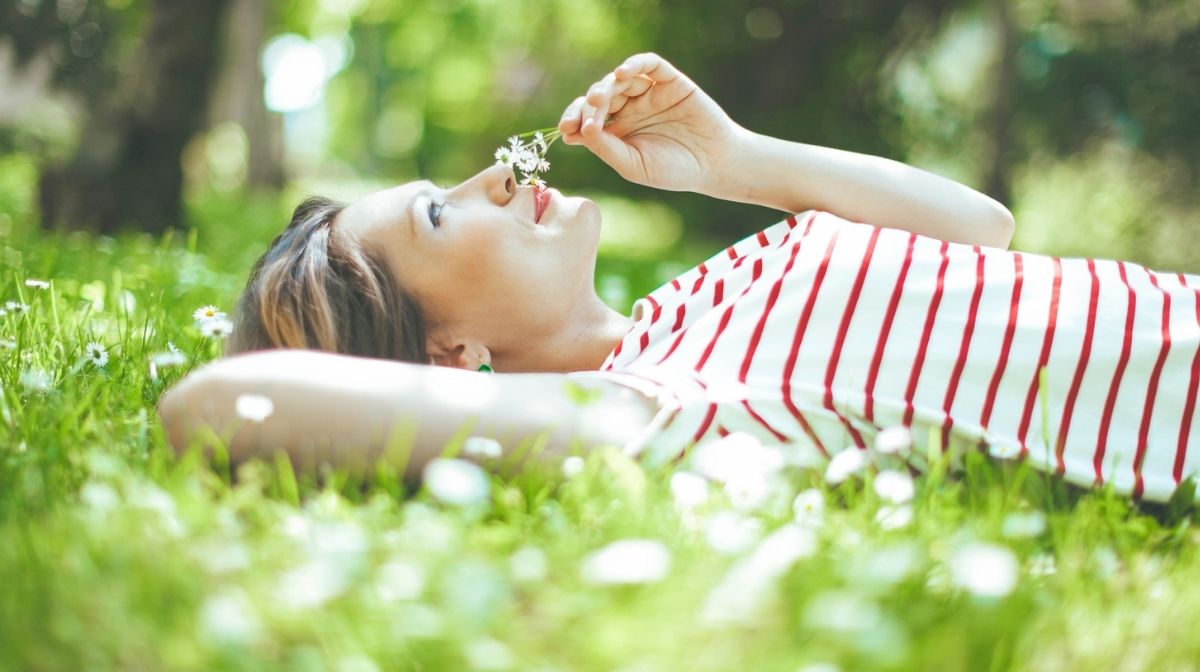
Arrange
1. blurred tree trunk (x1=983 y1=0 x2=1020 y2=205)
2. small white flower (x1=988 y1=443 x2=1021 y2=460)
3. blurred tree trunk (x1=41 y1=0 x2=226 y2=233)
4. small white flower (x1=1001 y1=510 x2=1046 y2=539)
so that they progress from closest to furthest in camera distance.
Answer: small white flower (x1=1001 y1=510 x2=1046 y2=539), small white flower (x1=988 y1=443 x2=1021 y2=460), blurred tree trunk (x1=41 y1=0 x2=226 y2=233), blurred tree trunk (x1=983 y1=0 x2=1020 y2=205)

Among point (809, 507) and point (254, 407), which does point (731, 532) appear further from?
point (254, 407)

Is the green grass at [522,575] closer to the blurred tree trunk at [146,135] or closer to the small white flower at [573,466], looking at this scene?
the small white flower at [573,466]

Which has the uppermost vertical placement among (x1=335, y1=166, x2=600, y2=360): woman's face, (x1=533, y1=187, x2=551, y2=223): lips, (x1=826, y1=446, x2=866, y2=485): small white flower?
(x1=533, y1=187, x2=551, y2=223): lips

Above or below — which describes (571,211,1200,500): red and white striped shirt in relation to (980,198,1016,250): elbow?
below

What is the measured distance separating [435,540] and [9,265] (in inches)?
97.8

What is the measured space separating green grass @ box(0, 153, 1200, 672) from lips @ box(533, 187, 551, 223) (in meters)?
0.76

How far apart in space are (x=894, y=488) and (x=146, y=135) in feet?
17.9

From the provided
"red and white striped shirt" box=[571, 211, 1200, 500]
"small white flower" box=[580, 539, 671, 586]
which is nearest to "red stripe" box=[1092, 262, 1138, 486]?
"red and white striped shirt" box=[571, 211, 1200, 500]

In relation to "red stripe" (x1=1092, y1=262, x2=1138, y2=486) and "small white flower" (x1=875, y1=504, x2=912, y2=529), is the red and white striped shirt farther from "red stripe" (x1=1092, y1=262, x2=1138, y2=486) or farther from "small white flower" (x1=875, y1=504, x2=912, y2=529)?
"small white flower" (x1=875, y1=504, x2=912, y2=529)

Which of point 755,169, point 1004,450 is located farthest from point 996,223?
point 1004,450

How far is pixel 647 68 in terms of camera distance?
8.48 ft

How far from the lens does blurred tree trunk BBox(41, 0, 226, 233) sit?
19.1 ft

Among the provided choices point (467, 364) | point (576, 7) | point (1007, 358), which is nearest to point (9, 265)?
point (467, 364)

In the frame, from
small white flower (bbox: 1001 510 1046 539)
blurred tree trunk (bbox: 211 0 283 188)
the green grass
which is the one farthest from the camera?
blurred tree trunk (bbox: 211 0 283 188)
